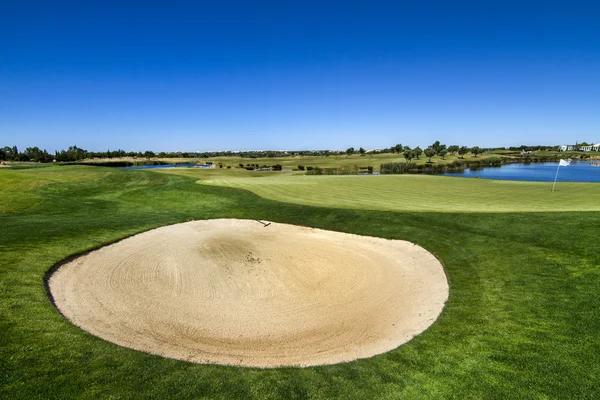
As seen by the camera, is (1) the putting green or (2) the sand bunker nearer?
(2) the sand bunker

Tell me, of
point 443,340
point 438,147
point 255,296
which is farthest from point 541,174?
point 255,296

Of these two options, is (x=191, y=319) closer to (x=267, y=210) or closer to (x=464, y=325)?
(x=464, y=325)

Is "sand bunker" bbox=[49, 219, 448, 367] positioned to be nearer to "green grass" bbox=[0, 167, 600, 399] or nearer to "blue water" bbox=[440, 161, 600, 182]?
→ "green grass" bbox=[0, 167, 600, 399]

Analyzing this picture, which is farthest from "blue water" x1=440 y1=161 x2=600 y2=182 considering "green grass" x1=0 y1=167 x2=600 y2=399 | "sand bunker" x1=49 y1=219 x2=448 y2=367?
"sand bunker" x1=49 y1=219 x2=448 y2=367

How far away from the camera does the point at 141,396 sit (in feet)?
17.7

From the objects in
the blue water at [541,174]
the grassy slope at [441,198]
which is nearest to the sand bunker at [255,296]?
the grassy slope at [441,198]

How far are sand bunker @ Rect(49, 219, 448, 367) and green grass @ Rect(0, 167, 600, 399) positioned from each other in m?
0.67

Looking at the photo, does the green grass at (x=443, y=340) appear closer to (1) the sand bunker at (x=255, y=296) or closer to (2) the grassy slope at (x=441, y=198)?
(1) the sand bunker at (x=255, y=296)

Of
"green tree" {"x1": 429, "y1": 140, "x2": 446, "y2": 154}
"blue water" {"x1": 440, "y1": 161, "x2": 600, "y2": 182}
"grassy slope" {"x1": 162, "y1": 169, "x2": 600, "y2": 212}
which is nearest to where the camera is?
"grassy slope" {"x1": 162, "y1": 169, "x2": 600, "y2": 212}

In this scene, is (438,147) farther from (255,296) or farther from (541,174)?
(255,296)

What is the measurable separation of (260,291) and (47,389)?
20.9 ft

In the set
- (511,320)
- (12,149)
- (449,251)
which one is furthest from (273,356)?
(12,149)

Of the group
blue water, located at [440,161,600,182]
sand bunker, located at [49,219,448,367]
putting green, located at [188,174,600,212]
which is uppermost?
putting green, located at [188,174,600,212]

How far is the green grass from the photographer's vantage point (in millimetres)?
5734
